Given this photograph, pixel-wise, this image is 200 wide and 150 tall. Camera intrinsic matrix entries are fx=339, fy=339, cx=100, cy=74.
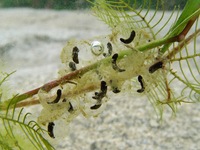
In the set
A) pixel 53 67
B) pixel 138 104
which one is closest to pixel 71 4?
pixel 138 104

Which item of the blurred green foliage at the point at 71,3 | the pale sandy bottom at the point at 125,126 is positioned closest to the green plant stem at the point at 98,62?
the blurred green foliage at the point at 71,3

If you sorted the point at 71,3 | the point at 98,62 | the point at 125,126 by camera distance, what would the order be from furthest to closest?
the point at 125,126, the point at 71,3, the point at 98,62

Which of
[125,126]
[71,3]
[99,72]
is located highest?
[71,3]

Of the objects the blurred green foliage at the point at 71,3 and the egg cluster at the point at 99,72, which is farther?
the blurred green foliage at the point at 71,3

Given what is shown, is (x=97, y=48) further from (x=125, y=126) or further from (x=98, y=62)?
(x=125, y=126)

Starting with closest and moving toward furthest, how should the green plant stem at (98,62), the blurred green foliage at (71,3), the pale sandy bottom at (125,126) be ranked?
1. the green plant stem at (98,62)
2. the blurred green foliage at (71,3)
3. the pale sandy bottom at (125,126)

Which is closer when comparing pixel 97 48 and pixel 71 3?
pixel 97 48

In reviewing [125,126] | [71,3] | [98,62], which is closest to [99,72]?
[98,62]

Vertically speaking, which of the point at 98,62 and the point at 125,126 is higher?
the point at 98,62

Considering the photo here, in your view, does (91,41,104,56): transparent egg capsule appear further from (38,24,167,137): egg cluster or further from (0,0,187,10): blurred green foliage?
(0,0,187,10): blurred green foliage

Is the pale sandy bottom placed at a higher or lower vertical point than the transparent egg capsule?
lower

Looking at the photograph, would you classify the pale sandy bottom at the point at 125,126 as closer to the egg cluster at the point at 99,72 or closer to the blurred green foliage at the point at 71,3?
the blurred green foliage at the point at 71,3

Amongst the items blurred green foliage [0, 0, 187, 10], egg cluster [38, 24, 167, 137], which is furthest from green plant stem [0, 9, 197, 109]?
blurred green foliage [0, 0, 187, 10]

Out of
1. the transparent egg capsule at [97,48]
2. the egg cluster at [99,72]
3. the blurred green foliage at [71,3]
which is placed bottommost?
the egg cluster at [99,72]
